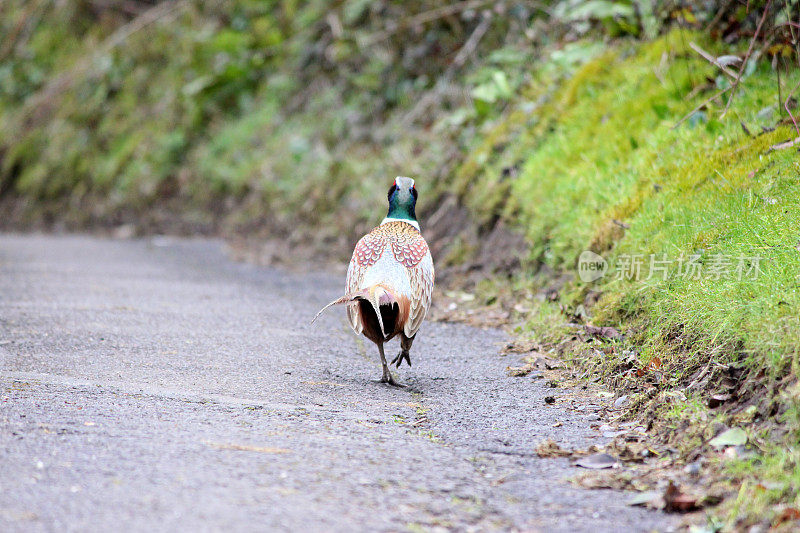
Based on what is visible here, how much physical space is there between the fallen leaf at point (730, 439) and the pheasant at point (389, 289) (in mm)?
2063

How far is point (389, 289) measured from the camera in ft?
17.4

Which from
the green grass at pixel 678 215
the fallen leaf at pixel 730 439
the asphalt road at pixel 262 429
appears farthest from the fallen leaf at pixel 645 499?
the fallen leaf at pixel 730 439

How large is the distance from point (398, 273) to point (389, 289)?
19 centimetres

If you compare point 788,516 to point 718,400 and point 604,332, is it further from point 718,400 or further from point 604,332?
point 604,332

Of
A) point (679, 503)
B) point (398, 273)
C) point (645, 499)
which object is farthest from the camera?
point (398, 273)

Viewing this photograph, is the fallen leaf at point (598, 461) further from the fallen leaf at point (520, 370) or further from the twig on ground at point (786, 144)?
the twig on ground at point (786, 144)

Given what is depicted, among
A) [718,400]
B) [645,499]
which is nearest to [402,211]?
[718,400]

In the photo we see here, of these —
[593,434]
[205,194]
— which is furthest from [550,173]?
[205,194]

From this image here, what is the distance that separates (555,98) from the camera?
31.9 ft

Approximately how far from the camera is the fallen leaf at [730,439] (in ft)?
11.7

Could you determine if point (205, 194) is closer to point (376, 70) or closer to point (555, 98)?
point (376, 70)

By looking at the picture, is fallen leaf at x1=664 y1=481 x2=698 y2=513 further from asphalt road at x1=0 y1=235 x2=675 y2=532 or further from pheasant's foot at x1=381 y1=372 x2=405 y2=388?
pheasant's foot at x1=381 y1=372 x2=405 y2=388

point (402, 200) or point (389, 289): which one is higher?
point (402, 200)

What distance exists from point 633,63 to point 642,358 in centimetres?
503
